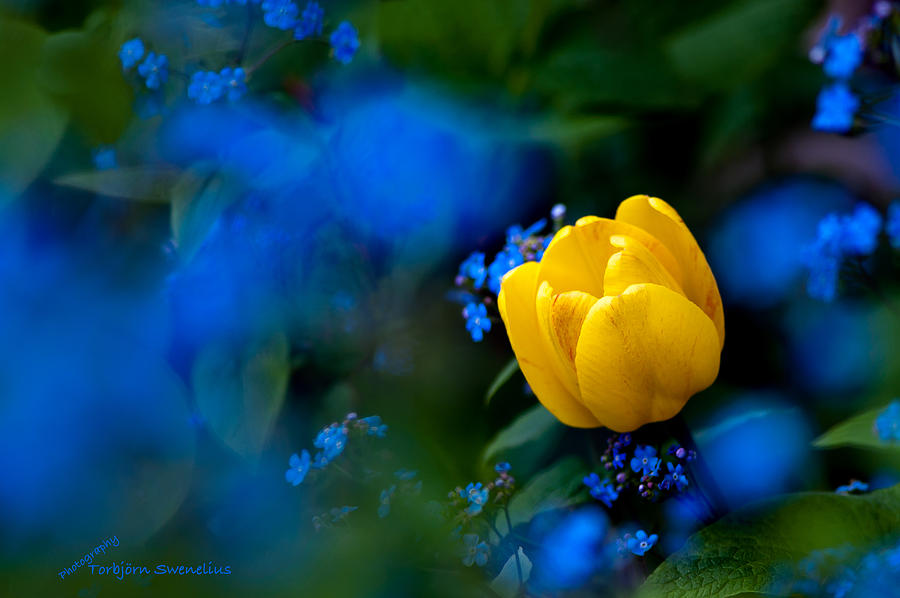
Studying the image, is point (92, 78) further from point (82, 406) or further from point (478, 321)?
point (478, 321)

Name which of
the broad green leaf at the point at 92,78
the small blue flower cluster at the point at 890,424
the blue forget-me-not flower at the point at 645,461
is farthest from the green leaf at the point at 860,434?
the broad green leaf at the point at 92,78

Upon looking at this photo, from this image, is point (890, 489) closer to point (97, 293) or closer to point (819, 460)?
point (819, 460)

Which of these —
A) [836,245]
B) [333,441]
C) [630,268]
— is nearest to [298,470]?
[333,441]

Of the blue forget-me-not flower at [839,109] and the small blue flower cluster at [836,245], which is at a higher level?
the blue forget-me-not flower at [839,109]

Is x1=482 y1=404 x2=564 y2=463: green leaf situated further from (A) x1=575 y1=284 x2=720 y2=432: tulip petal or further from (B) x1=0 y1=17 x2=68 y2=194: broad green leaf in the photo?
(B) x1=0 y1=17 x2=68 y2=194: broad green leaf

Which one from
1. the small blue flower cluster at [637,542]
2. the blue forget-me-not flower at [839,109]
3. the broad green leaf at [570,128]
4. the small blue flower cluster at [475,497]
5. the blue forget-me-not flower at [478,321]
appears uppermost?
the blue forget-me-not flower at [839,109]

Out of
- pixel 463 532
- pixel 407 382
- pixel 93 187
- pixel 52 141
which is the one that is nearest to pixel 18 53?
pixel 52 141

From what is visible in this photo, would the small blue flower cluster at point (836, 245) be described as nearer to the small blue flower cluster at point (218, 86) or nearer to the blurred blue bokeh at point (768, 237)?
the blurred blue bokeh at point (768, 237)
